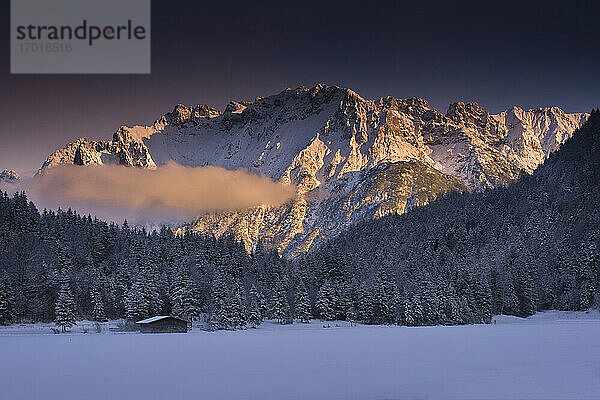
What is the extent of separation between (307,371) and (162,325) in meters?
58.4

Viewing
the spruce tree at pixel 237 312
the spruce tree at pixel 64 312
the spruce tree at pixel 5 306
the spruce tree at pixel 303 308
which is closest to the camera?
the spruce tree at pixel 64 312

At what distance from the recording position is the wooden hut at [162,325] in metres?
90.8

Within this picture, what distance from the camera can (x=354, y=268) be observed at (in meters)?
154

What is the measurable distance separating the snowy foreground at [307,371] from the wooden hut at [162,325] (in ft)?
110

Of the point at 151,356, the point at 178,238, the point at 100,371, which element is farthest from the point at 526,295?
the point at 100,371

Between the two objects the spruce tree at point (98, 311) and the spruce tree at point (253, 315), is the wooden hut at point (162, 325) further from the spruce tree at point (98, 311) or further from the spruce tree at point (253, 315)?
the spruce tree at point (253, 315)

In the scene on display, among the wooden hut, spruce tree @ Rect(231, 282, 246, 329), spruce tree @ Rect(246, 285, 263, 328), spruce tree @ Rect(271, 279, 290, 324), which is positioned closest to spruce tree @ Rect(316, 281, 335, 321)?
spruce tree @ Rect(271, 279, 290, 324)

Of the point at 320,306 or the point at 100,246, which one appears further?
the point at 100,246

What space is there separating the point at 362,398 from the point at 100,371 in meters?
17.4

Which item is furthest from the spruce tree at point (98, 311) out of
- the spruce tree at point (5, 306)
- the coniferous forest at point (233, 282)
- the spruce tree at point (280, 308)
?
the spruce tree at point (280, 308)

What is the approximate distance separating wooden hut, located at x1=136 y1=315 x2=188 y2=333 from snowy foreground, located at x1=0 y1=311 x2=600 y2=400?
1317 inches

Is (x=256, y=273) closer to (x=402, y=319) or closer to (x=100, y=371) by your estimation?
(x=402, y=319)

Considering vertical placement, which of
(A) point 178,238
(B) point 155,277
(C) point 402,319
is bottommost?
(C) point 402,319

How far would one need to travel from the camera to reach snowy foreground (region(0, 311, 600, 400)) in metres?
28.9
